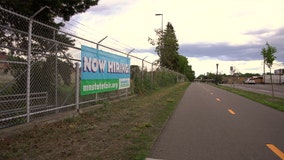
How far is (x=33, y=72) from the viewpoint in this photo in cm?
791

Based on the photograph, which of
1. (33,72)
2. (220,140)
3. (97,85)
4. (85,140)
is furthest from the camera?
(97,85)

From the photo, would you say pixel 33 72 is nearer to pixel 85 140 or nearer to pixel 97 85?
pixel 85 140

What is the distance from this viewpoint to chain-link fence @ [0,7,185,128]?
23.6 feet

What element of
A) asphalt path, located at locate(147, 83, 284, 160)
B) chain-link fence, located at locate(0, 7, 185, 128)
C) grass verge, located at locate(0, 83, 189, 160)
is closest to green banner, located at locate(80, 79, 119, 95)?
chain-link fence, located at locate(0, 7, 185, 128)

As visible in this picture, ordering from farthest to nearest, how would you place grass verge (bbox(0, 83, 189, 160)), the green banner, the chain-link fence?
1. the green banner
2. the chain-link fence
3. grass verge (bbox(0, 83, 189, 160))

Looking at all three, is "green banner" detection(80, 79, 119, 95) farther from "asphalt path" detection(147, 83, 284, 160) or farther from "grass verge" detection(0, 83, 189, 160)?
"asphalt path" detection(147, 83, 284, 160)

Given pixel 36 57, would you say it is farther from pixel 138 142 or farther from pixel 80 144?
pixel 138 142

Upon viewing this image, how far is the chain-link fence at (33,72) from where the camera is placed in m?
7.19

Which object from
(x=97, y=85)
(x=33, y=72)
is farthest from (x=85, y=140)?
(x=97, y=85)

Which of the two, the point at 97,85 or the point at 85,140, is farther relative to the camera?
the point at 97,85

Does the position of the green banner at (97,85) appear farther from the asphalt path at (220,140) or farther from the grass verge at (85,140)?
the asphalt path at (220,140)

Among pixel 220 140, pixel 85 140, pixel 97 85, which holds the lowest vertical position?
pixel 220 140

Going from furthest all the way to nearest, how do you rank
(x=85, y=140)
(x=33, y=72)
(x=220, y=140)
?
1. (x=33, y=72)
2. (x=220, y=140)
3. (x=85, y=140)

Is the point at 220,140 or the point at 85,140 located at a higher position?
the point at 85,140
